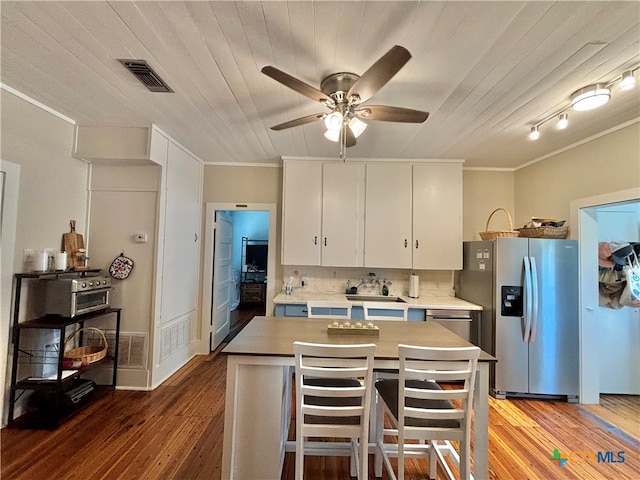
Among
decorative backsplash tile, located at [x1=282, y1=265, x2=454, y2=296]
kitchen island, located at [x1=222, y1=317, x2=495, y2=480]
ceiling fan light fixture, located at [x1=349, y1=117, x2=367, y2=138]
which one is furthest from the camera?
decorative backsplash tile, located at [x1=282, y1=265, x2=454, y2=296]

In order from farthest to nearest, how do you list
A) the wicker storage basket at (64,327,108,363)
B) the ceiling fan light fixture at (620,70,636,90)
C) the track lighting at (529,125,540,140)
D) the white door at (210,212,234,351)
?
1. the white door at (210,212,234,351)
2. the track lighting at (529,125,540,140)
3. the wicker storage basket at (64,327,108,363)
4. the ceiling fan light fixture at (620,70,636,90)

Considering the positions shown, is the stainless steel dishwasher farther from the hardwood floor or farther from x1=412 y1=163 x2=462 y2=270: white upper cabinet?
the hardwood floor

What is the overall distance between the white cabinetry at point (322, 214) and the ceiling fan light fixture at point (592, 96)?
2187 mm

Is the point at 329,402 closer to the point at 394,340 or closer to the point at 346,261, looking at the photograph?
the point at 394,340

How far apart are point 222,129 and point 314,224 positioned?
5.11ft

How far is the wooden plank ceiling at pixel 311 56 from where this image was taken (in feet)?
4.90

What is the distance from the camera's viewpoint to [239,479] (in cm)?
167

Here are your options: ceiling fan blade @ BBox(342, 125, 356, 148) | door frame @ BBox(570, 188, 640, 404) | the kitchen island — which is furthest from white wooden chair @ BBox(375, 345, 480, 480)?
door frame @ BBox(570, 188, 640, 404)

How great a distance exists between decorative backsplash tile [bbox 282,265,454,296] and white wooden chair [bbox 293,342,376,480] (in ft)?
7.98

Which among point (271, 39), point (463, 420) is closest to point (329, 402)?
point (463, 420)

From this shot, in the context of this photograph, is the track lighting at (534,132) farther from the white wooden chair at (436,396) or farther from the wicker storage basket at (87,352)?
the wicker storage basket at (87,352)

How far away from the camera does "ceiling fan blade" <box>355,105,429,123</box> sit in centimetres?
191

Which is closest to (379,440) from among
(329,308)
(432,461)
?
(432,461)

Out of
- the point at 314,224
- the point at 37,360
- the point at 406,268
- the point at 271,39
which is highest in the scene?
the point at 271,39
